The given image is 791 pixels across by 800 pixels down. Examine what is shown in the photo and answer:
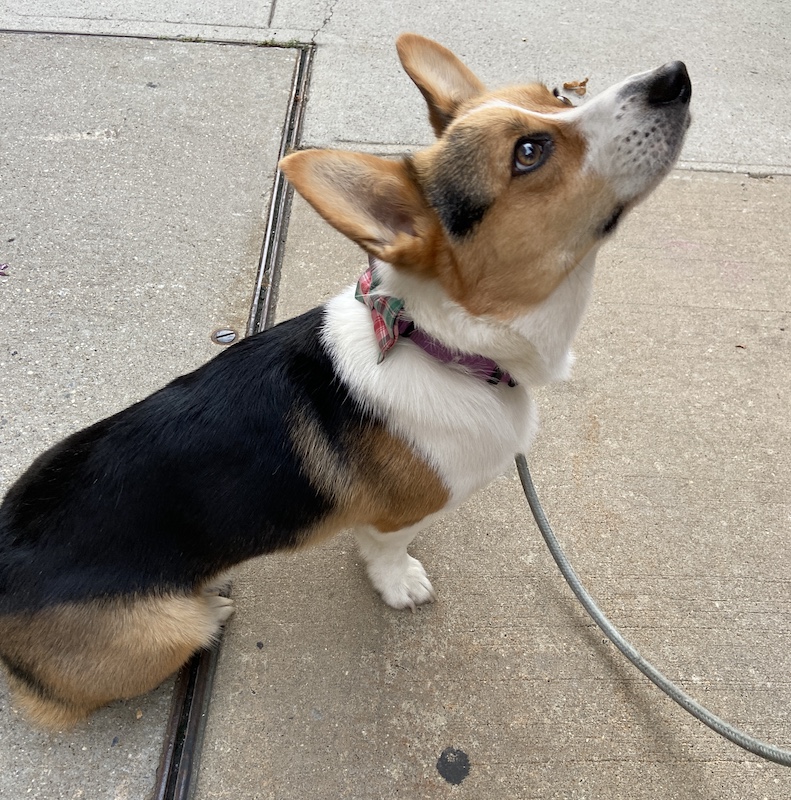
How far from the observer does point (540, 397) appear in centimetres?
297

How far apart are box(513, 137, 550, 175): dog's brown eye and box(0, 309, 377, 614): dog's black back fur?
2.47 ft

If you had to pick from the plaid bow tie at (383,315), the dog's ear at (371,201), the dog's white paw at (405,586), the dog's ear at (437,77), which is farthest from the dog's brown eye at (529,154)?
the dog's white paw at (405,586)

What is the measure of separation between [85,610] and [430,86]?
1813 mm

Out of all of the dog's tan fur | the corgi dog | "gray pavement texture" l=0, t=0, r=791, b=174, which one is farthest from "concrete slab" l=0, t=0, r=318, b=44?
the dog's tan fur

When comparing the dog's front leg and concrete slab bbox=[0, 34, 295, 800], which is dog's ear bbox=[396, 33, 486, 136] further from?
concrete slab bbox=[0, 34, 295, 800]

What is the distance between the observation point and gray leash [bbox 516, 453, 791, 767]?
1.79 meters

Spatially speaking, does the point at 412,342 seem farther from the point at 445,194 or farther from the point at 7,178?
the point at 7,178

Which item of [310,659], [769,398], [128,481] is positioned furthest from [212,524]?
[769,398]

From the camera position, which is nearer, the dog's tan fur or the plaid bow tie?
the plaid bow tie

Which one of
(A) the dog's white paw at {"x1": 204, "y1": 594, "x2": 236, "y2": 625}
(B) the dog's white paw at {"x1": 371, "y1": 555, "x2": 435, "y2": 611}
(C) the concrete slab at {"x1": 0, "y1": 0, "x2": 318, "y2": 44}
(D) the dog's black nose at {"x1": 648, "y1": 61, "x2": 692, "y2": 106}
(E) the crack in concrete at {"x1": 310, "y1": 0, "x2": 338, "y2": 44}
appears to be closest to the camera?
(D) the dog's black nose at {"x1": 648, "y1": 61, "x2": 692, "y2": 106}

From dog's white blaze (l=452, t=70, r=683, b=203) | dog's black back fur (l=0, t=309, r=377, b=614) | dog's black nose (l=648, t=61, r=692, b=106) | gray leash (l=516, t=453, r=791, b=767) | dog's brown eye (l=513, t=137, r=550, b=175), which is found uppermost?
dog's black nose (l=648, t=61, r=692, b=106)

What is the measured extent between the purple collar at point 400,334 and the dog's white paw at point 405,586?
85 cm

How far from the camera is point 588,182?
1.58 m

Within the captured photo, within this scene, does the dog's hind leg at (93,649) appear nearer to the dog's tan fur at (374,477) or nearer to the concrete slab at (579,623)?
the concrete slab at (579,623)
